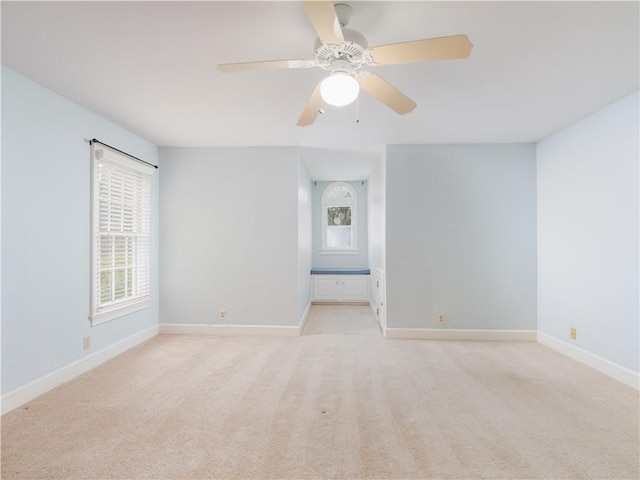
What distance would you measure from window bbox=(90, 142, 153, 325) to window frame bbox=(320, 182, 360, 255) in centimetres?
362

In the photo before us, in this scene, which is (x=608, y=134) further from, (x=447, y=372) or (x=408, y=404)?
(x=408, y=404)

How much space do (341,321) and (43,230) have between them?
3.78 m

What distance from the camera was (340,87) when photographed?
1692mm

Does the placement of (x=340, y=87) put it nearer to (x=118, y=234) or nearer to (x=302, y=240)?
(x=118, y=234)

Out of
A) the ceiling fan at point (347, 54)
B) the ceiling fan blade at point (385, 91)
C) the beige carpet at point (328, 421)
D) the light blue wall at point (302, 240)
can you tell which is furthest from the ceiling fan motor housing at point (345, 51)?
the light blue wall at point (302, 240)

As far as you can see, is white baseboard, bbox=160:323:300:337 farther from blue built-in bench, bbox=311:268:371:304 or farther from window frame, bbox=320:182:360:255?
window frame, bbox=320:182:360:255

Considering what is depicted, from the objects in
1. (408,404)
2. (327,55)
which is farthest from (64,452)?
(327,55)

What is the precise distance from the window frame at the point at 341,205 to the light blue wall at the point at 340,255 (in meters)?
0.06

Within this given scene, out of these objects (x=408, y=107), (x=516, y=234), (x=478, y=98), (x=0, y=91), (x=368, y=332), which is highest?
(x=478, y=98)

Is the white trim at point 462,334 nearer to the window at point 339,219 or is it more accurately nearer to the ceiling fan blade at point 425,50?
the window at point 339,219

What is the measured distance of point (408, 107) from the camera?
2158 millimetres

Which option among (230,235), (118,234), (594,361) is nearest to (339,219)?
(230,235)

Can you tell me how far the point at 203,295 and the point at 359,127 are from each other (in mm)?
2870

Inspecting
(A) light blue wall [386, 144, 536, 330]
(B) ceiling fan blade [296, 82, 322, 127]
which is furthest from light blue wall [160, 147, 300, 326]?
(B) ceiling fan blade [296, 82, 322, 127]
